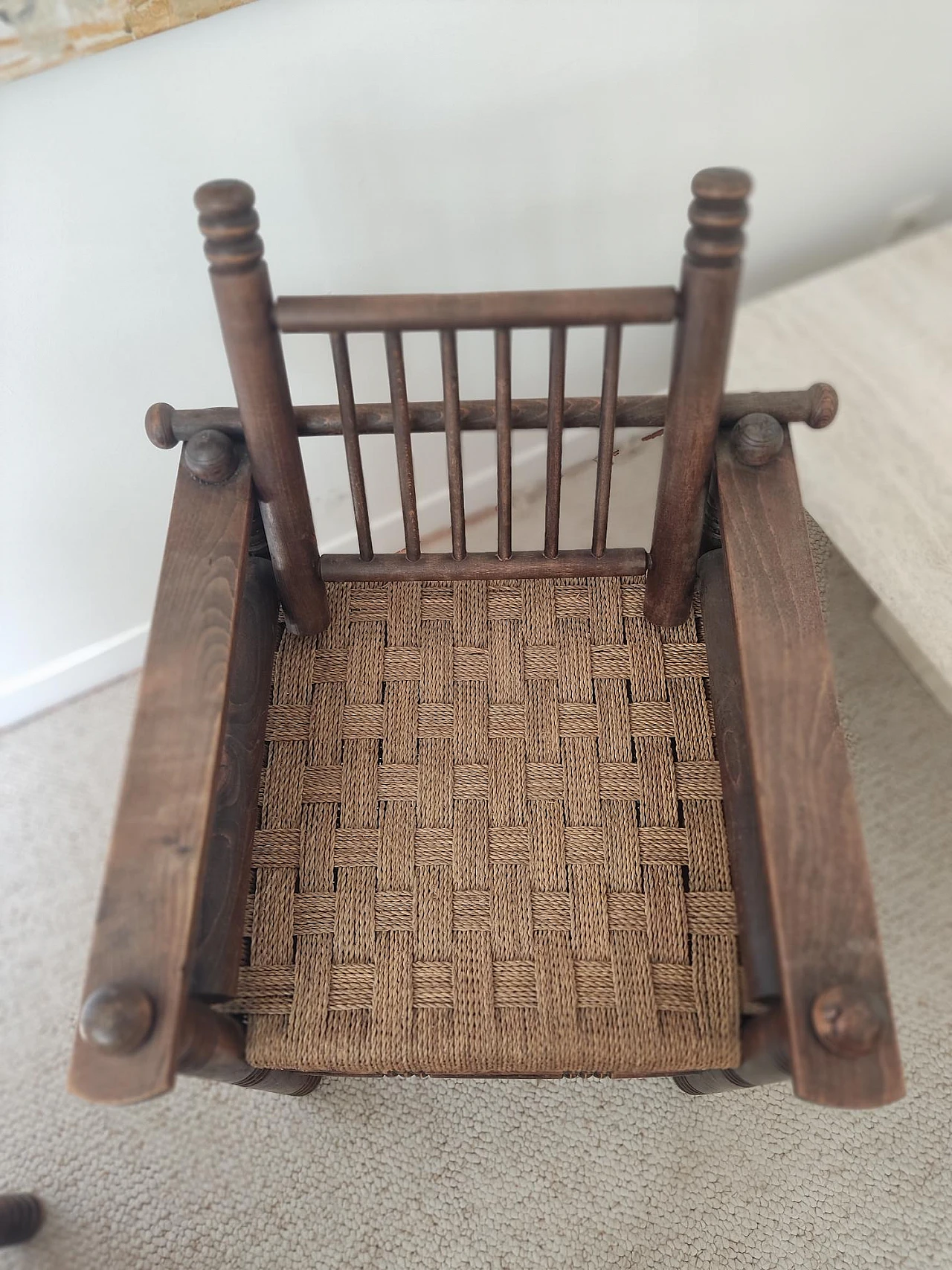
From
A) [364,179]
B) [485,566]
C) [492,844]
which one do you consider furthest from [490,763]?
[364,179]

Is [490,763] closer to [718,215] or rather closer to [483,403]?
[483,403]

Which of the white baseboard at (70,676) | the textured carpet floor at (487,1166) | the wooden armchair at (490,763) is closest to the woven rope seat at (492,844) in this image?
the wooden armchair at (490,763)

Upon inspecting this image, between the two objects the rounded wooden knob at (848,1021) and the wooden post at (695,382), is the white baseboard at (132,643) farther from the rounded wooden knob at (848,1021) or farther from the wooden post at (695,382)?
the rounded wooden knob at (848,1021)

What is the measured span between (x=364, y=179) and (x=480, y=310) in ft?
1.34

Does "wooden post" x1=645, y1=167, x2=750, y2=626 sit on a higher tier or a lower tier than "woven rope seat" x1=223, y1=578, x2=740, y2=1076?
higher

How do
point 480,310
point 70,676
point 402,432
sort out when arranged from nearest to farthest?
point 480,310 → point 402,432 → point 70,676

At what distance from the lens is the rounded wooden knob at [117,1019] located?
2.19ft

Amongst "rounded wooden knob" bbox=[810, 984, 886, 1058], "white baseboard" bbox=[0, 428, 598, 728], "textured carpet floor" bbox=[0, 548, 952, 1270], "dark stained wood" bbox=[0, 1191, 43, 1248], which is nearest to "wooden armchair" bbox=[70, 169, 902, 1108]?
"rounded wooden knob" bbox=[810, 984, 886, 1058]

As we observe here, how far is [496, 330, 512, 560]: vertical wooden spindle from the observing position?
796mm

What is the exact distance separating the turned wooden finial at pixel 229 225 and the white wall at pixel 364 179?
0.29m

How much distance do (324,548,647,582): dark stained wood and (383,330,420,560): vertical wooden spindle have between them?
0.06 ft

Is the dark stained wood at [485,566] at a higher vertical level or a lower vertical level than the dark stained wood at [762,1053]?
higher

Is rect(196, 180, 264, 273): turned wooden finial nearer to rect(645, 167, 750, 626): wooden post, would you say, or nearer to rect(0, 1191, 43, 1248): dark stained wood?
rect(645, 167, 750, 626): wooden post

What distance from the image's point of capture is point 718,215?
69 cm
